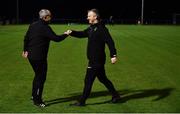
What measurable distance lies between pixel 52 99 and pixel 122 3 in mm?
90294

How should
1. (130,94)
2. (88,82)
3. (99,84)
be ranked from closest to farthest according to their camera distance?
(88,82) < (130,94) < (99,84)

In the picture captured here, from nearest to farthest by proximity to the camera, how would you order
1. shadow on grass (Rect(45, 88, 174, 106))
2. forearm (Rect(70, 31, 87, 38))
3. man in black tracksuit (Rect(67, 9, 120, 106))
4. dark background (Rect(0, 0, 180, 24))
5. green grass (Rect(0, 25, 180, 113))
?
man in black tracksuit (Rect(67, 9, 120, 106)) → green grass (Rect(0, 25, 180, 113)) → forearm (Rect(70, 31, 87, 38)) → shadow on grass (Rect(45, 88, 174, 106)) → dark background (Rect(0, 0, 180, 24))

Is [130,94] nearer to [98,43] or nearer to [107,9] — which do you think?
[98,43]

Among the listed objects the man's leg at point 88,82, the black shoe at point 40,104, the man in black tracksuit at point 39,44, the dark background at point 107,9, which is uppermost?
the man in black tracksuit at point 39,44

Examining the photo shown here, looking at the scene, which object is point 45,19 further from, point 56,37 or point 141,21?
point 141,21

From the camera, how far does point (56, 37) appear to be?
10617 millimetres

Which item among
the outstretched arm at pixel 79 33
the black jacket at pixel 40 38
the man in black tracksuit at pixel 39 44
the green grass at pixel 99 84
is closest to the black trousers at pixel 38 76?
the man in black tracksuit at pixel 39 44

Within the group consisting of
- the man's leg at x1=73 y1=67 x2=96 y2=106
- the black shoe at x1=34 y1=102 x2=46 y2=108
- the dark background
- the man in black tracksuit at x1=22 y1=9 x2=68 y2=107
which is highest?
the man in black tracksuit at x1=22 y1=9 x2=68 y2=107

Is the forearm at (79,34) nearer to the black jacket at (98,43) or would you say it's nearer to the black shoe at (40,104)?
the black jacket at (98,43)

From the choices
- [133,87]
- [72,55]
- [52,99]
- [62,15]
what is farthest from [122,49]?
[62,15]

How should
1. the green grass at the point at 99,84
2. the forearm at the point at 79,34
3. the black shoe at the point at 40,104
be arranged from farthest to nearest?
the forearm at the point at 79,34
the green grass at the point at 99,84
the black shoe at the point at 40,104

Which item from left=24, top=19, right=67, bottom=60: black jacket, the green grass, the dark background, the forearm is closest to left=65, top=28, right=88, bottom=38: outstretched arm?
the forearm

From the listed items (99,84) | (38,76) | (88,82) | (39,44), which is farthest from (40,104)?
(99,84)

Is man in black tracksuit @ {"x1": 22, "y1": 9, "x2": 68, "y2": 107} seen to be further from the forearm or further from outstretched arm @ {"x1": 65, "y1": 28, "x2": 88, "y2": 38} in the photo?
the forearm
